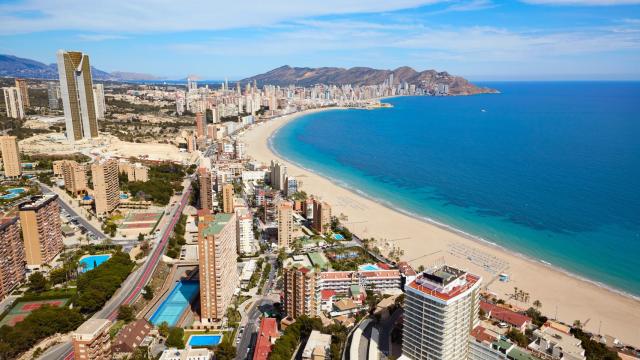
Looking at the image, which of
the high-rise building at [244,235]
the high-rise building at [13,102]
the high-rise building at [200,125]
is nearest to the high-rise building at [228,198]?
the high-rise building at [244,235]

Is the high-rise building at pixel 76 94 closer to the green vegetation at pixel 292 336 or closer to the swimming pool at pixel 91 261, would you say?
the swimming pool at pixel 91 261

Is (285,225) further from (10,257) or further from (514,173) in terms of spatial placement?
Answer: (514,173)

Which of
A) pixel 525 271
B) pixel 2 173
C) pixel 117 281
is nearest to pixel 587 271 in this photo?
pixel 525 271

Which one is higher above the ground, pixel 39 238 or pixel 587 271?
pixel 39 238

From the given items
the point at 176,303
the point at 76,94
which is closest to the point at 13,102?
the point at 76,94

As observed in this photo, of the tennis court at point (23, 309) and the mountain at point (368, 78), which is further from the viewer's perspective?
the mountain at point (368, 78)

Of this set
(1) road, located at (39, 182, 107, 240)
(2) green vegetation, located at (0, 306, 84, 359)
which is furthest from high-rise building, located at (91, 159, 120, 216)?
(2) green vegetation, located at (0, 306, 84, 359)

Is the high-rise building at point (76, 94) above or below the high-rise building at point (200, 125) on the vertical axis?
above

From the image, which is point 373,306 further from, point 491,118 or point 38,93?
point 38,93
